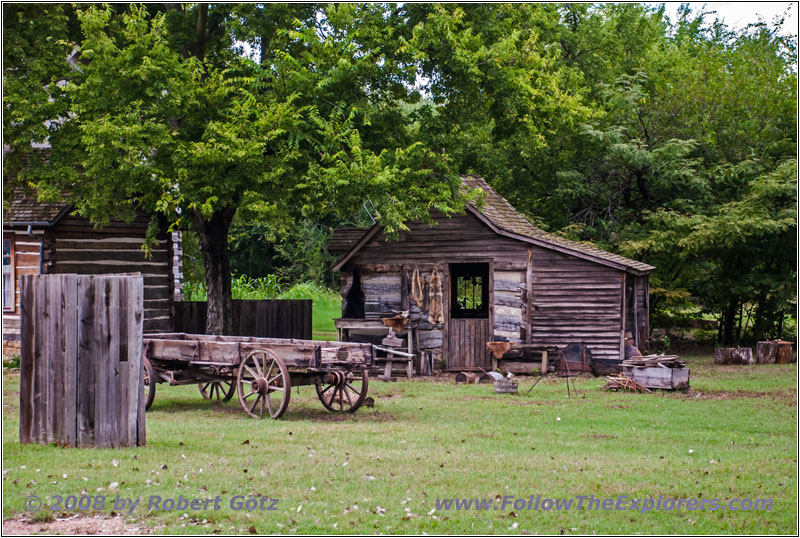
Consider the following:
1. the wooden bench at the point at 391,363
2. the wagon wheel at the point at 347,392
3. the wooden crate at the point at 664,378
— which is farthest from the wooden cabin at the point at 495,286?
the wagon wheel at the point at 347,392

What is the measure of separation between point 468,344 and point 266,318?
7981mm

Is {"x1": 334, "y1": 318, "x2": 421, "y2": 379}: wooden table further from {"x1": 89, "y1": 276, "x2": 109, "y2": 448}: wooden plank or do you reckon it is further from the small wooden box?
{"x1": 89, "y1": 276, "x2": 109, "y2": 448}: wooden plank

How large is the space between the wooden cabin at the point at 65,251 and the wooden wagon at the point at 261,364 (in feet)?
27.0

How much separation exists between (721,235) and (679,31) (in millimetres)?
32761

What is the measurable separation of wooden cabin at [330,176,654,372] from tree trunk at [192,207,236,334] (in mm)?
2911

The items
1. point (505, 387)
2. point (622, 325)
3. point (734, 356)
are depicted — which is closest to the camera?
point (505, 387)

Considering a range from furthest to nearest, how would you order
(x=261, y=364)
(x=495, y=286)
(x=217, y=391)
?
(x=495, y=286) → (x=217, y=391) → (x=261, y=364)

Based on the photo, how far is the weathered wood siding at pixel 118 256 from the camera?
22188 millimetres

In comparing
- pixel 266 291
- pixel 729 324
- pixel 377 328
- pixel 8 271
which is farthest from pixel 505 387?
pixel 266 291

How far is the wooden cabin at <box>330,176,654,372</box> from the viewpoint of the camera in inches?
850

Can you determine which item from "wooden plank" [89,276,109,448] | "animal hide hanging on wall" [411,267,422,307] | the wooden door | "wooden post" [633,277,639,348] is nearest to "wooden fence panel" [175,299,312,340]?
"animal hide hanging on wall" [411,267,422,307]

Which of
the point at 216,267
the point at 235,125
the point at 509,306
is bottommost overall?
the point at 509,306

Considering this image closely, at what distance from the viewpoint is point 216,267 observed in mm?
22266

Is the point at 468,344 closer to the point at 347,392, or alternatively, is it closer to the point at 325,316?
the point at 347,392
